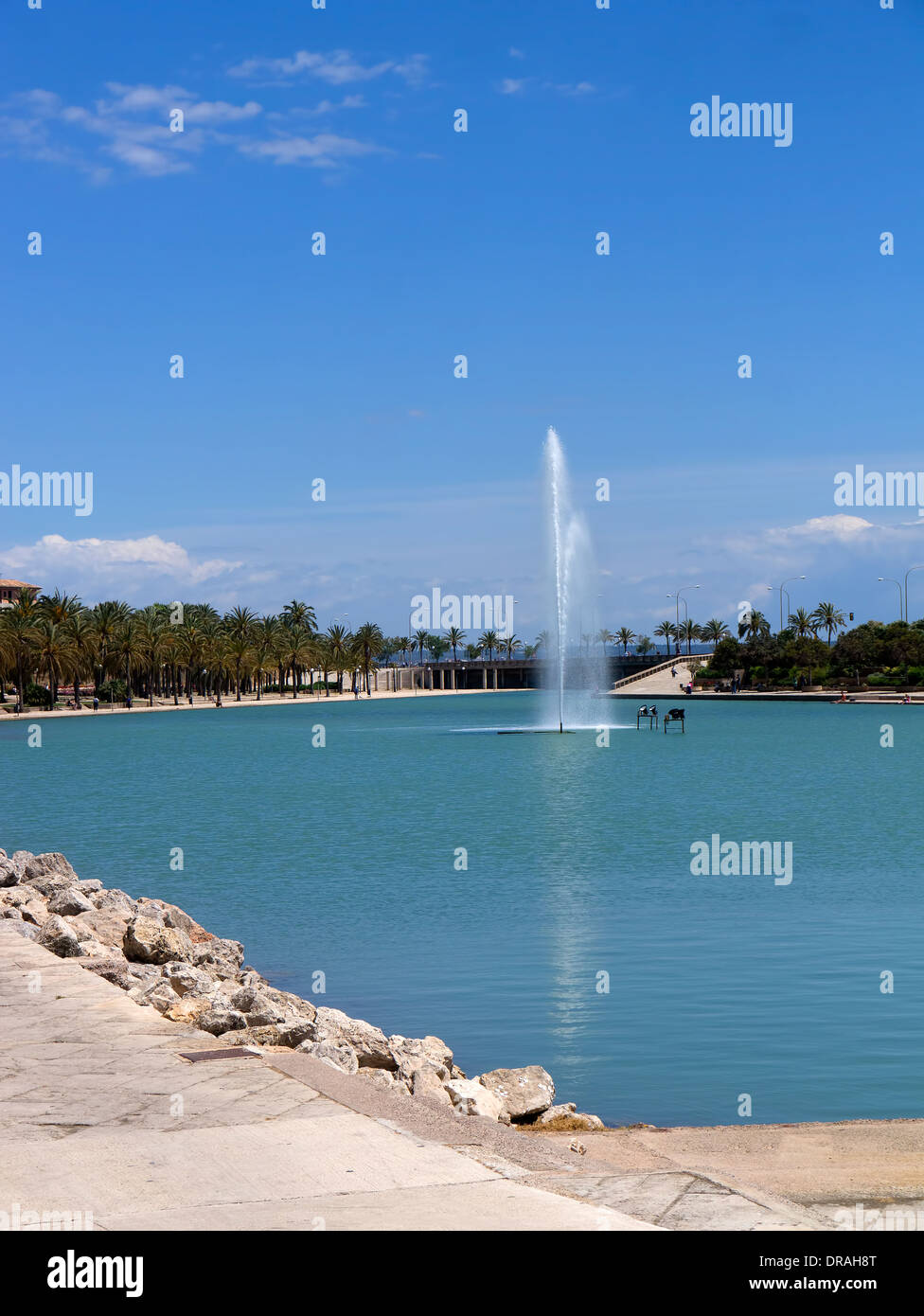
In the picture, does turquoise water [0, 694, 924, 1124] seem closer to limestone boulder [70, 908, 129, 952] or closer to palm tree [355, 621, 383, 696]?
limestone boulder [70, 908, 129, 952]

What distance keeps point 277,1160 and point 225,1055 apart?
9.66 feet

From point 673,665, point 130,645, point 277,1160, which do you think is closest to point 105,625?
point 130,645

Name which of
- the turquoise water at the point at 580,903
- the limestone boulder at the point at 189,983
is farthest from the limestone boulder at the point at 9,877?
the limestone boulder at the point at 189,983

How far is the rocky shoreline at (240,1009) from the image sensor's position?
1086cm

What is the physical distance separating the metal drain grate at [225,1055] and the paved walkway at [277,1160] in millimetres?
96

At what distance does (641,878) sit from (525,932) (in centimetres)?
603

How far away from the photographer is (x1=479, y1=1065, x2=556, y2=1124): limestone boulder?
11.0 metres

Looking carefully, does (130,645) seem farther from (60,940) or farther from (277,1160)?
(277,1160)

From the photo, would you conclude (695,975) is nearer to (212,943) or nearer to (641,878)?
(212,943)

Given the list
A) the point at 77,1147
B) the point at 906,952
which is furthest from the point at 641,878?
the point at 77,1147

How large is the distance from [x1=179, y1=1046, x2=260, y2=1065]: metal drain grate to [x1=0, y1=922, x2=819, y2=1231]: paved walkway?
0.31 ft

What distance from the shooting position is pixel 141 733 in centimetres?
9531

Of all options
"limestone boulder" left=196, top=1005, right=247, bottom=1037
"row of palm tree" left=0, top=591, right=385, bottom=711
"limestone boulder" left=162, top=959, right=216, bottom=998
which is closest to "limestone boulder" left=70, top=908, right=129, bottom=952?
"limestone boulder" left=162, top=959, right=216, bottom=998

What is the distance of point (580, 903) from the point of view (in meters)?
22.7
